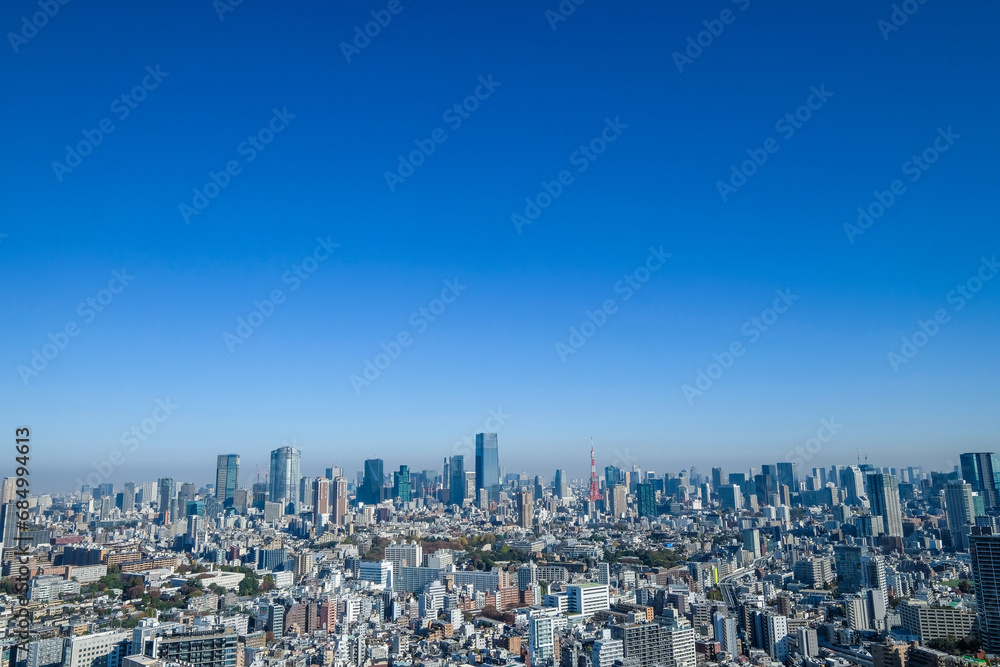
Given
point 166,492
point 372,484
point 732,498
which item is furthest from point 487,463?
point 166,492

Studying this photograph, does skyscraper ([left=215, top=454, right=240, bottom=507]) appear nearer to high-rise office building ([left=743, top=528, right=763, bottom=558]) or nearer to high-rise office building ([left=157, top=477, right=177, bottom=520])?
high-rise office building ([left=157, top=477, right=177, bottom=520])

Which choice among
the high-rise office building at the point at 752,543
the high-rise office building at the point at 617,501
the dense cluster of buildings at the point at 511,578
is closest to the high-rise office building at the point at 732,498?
the dense cluster of buildings at the point at 511,578

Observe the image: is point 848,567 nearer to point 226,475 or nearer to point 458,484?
point 458,484

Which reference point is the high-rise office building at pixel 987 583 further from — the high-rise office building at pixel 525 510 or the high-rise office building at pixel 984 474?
the high-rise office building at pixel 525 510

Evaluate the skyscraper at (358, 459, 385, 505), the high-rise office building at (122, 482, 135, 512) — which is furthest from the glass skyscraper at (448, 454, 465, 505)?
the high-rise office building at (122, 482, 135, 512)

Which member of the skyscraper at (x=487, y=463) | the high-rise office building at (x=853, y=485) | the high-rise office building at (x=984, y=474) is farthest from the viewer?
the skyscraper at (x=487, y=463)

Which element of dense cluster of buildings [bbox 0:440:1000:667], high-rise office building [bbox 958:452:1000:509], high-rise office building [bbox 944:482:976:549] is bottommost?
dense cluster of buildings [bbox 0:440:1000:667]
